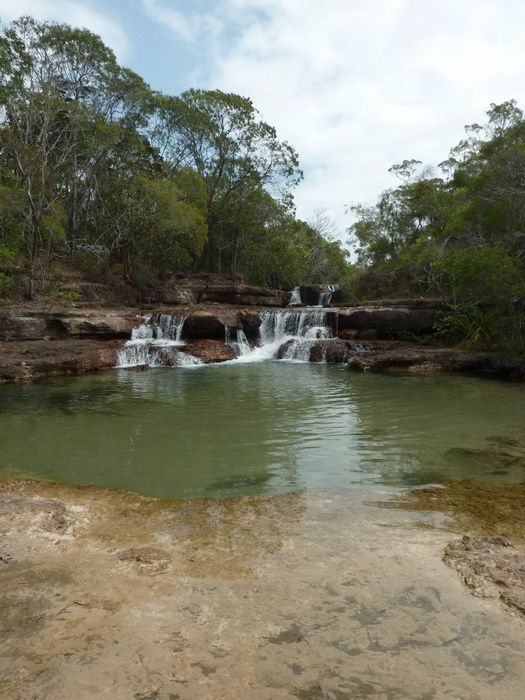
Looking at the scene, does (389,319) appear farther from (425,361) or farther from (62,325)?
(62,325)

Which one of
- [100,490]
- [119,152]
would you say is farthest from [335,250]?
[100,490]

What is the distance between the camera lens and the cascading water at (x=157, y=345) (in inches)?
714

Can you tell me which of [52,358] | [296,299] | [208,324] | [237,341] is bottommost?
[52,358]

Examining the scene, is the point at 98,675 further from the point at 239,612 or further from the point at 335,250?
the point at 335,250

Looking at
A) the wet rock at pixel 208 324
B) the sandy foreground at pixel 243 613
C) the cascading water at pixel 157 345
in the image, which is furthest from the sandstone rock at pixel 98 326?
the sandy foreground at pixel 243 613

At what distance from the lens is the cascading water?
59.5 ft

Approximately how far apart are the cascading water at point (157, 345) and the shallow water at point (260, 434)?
415 cm

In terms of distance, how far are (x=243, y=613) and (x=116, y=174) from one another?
2841 centimetres

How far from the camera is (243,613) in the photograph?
9.26 feet

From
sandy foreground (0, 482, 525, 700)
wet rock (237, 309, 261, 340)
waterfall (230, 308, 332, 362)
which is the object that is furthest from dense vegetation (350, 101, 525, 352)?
sandy foreground (0, 482, 525, 700)

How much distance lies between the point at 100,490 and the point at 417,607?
12.8ft

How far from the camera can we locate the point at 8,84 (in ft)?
66.7

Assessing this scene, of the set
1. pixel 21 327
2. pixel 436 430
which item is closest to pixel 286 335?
pixel 21 327

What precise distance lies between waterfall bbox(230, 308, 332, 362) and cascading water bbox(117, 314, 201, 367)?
2.52m
